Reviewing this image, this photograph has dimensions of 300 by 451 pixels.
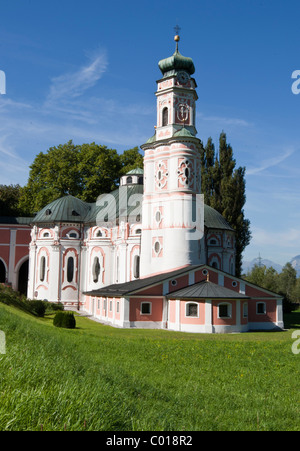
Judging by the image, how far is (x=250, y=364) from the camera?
15.2 meters

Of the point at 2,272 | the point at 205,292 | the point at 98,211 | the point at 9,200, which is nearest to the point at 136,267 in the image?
the point at 98,211

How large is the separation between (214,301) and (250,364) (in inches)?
563

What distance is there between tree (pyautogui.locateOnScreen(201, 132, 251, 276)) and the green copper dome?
42.4 ft

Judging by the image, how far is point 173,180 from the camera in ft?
119

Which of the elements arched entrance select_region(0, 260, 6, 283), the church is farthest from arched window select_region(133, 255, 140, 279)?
arched entrance select_region(0, 260, 6, 283)

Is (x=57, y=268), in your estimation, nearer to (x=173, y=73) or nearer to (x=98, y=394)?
(x=173, y=73)

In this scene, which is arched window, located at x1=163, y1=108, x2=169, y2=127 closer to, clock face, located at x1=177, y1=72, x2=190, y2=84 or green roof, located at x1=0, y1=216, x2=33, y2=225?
clock face, located at x1=177, y1=72, x2=190, y2=84

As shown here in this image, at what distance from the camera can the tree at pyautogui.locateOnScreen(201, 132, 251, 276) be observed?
50156 mm

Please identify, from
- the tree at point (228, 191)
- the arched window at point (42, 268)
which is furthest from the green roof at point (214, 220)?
the arched window at point (42, 268)

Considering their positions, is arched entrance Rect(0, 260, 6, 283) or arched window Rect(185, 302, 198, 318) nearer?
arched window Rect(185, 302, 198, 318)

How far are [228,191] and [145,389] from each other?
1646 inches

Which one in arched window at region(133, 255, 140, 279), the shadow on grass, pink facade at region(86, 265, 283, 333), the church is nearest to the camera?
pink facade at region(86, 265, 283, 333)

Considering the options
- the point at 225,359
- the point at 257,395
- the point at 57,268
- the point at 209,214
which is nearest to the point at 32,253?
the point at 57,268

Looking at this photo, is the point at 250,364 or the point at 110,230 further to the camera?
the point at 110,230
